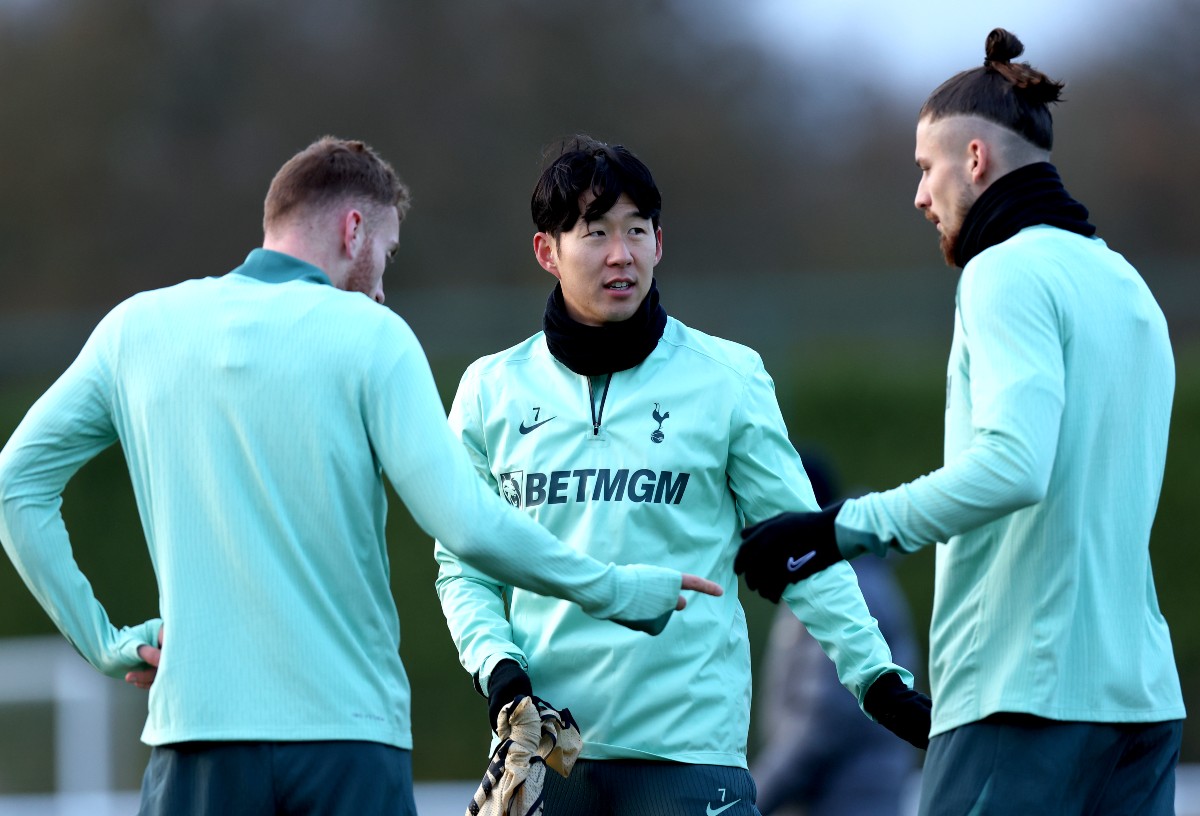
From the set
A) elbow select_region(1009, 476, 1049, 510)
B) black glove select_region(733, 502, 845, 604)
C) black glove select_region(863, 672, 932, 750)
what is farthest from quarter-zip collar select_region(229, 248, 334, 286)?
black glove select_region(863, 672, 932, 750)

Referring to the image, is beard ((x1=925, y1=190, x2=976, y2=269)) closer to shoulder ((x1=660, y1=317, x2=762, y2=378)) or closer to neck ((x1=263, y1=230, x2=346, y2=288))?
shoulder ((x1=660, y1=317, x2=762, y2=378))

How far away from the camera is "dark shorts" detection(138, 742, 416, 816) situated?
3201 mm

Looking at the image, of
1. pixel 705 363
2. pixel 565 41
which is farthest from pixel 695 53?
pixel 705 363

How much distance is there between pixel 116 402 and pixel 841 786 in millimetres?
3230

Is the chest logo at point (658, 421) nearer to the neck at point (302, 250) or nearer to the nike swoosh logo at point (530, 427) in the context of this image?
the nike swoosh logo at point (530, 427)

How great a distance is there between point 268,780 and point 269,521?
0.49 m

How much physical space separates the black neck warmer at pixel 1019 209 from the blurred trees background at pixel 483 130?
573 inches

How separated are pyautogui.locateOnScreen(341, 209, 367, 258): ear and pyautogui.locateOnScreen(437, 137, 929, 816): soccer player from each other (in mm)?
611

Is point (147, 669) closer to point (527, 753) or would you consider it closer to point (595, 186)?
point (527, 753)

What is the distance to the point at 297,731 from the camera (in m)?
3.21

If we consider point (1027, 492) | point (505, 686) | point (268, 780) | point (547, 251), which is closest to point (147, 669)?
point (268, 780)

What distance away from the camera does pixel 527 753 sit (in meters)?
3.62

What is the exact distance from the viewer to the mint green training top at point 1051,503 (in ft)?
10.8

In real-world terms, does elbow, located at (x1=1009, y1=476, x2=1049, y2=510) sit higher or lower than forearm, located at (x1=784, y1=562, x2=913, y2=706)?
higher
